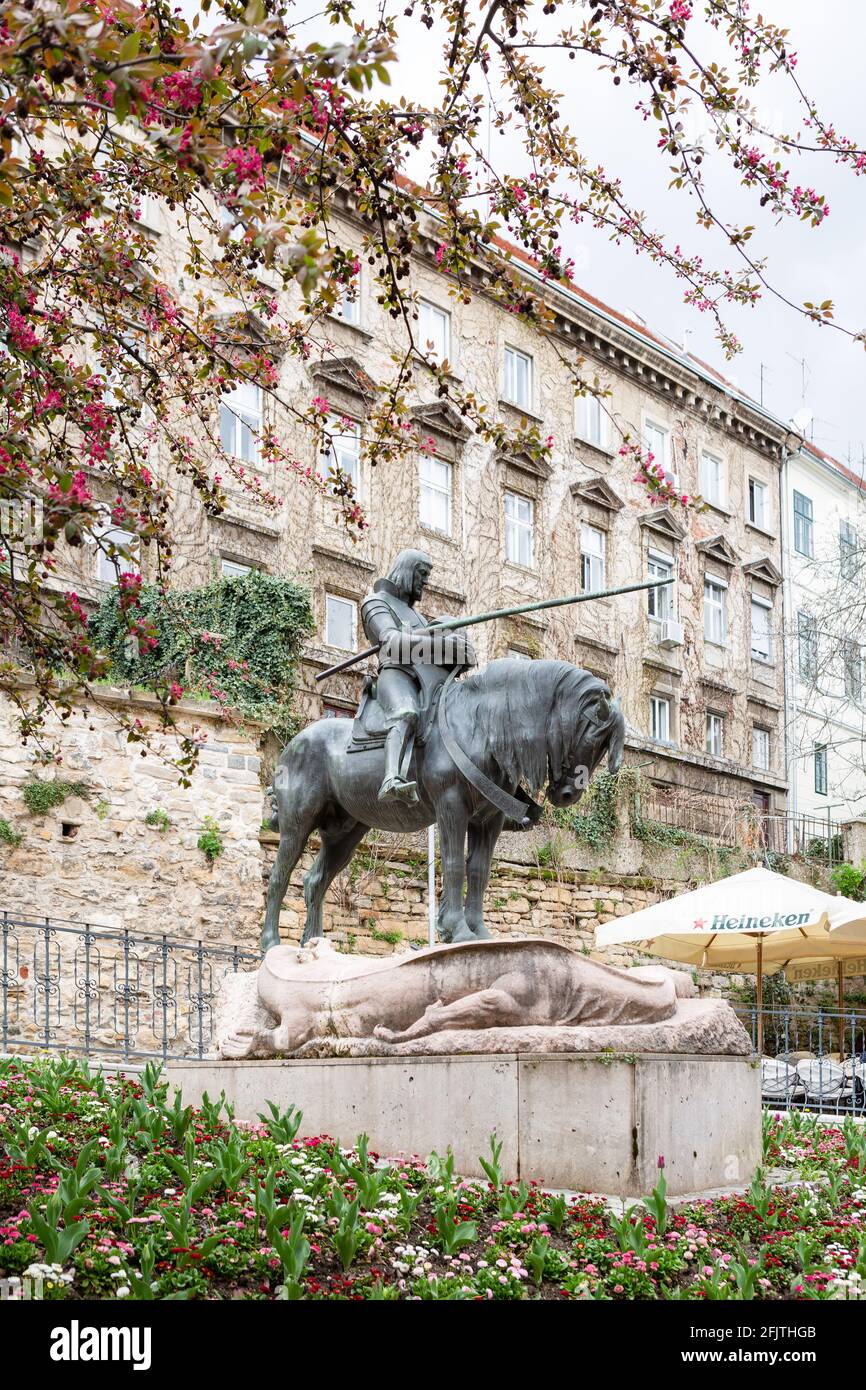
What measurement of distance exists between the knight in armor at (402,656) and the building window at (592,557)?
2182 centimetres

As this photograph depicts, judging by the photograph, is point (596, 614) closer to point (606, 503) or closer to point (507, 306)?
point (606, 503)

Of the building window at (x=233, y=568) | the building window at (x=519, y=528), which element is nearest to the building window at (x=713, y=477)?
the building window at (x=519, y=528)

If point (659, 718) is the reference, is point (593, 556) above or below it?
above

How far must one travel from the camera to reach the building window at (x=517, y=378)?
29.2m

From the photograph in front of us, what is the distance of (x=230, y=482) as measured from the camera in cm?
2362

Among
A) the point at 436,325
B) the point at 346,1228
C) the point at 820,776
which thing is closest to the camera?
the point at 346,1228

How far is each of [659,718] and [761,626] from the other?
5.28m

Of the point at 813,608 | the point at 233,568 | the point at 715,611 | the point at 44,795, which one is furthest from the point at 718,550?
the point at 44,795

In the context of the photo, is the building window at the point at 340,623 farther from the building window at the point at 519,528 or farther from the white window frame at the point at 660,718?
the white window frame at the point at 660,718

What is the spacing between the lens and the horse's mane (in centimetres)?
791

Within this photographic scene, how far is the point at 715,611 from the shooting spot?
34.6 metres

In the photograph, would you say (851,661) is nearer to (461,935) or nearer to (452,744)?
(452,744)

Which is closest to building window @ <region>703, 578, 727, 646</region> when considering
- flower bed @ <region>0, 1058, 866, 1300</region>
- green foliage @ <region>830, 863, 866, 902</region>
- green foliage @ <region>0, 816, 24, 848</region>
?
green foliage @ <region>830, 863, 866, 902</region>

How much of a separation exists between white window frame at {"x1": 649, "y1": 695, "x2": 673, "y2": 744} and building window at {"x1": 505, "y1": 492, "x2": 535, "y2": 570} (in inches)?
193
